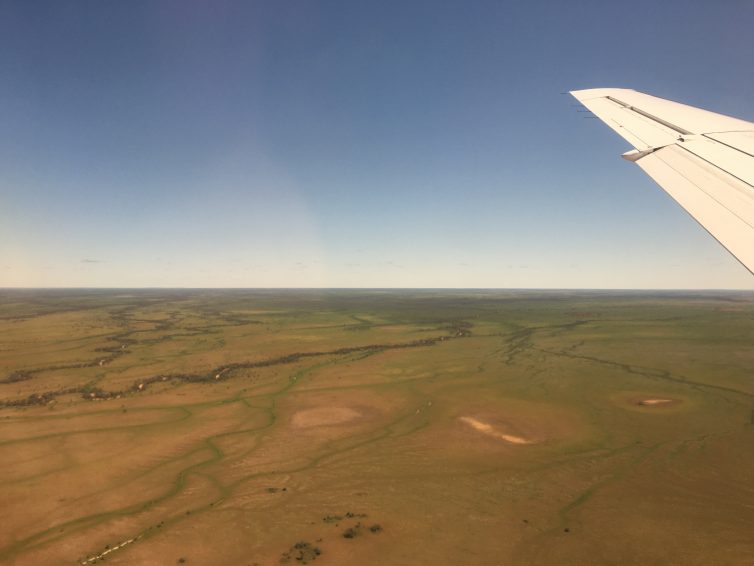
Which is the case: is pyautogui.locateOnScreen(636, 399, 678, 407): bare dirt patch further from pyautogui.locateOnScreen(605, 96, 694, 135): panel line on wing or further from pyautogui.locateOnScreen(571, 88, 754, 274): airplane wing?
pyautogui.locateOnScreen(605, 96, 694, 135): panel line on wing

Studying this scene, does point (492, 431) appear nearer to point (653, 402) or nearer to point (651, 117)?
point (653, 402)

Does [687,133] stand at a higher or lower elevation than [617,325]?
higher

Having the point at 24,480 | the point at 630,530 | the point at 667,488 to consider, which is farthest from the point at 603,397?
the point at 24,480

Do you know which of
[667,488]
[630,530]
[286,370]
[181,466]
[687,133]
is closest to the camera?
[687,133]

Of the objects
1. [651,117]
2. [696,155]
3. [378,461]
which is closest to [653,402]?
[378,461]

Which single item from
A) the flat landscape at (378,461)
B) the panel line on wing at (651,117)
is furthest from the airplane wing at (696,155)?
the flat landscape at (378,461)

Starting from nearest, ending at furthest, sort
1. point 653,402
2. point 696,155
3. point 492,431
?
point 696,155
point 492,431
point 653,402

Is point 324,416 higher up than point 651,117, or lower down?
lower down

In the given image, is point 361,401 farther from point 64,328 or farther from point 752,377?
point 64,328
